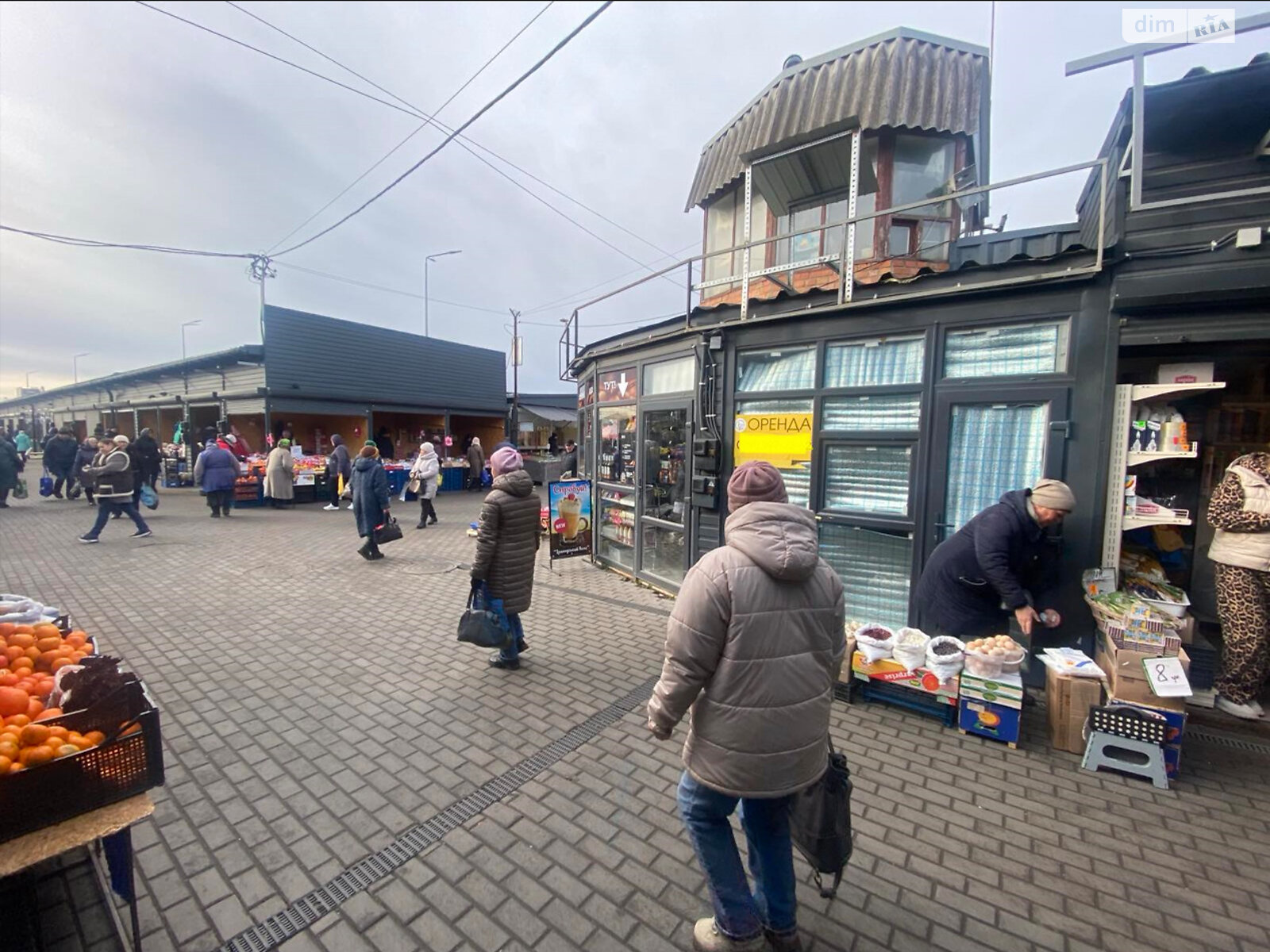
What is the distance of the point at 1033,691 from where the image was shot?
4.08 m

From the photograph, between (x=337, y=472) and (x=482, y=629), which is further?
(x=337, y=472)

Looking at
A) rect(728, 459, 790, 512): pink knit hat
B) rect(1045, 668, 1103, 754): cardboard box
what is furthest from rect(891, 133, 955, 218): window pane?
rect(728, 459, 790, 512): pink knit hat

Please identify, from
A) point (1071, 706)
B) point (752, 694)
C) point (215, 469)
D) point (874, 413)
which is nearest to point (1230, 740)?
Answer: point (1071, 706)

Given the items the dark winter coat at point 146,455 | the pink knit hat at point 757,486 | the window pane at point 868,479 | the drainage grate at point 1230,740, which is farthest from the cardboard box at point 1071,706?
the dark winter coat at point 146,455

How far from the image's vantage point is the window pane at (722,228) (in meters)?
9.16

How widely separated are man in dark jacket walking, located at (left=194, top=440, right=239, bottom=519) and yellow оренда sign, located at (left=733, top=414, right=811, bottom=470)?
11.5 m

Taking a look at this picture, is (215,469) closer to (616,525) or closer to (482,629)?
(616,525)

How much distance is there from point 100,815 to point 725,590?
2.25 metres

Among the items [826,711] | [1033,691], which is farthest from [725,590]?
[1033,691]

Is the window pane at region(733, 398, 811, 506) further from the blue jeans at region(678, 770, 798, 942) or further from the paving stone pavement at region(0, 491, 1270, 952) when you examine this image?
the blue jeans at region(678, 770, 798, 942)

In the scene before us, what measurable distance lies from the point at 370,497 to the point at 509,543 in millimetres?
4797

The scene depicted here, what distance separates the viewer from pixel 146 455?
11.7 m

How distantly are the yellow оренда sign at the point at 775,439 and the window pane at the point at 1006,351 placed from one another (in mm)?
1304

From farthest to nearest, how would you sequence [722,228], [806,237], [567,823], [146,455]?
[146,455] → [722,228] → [806,237] → [567,823]
